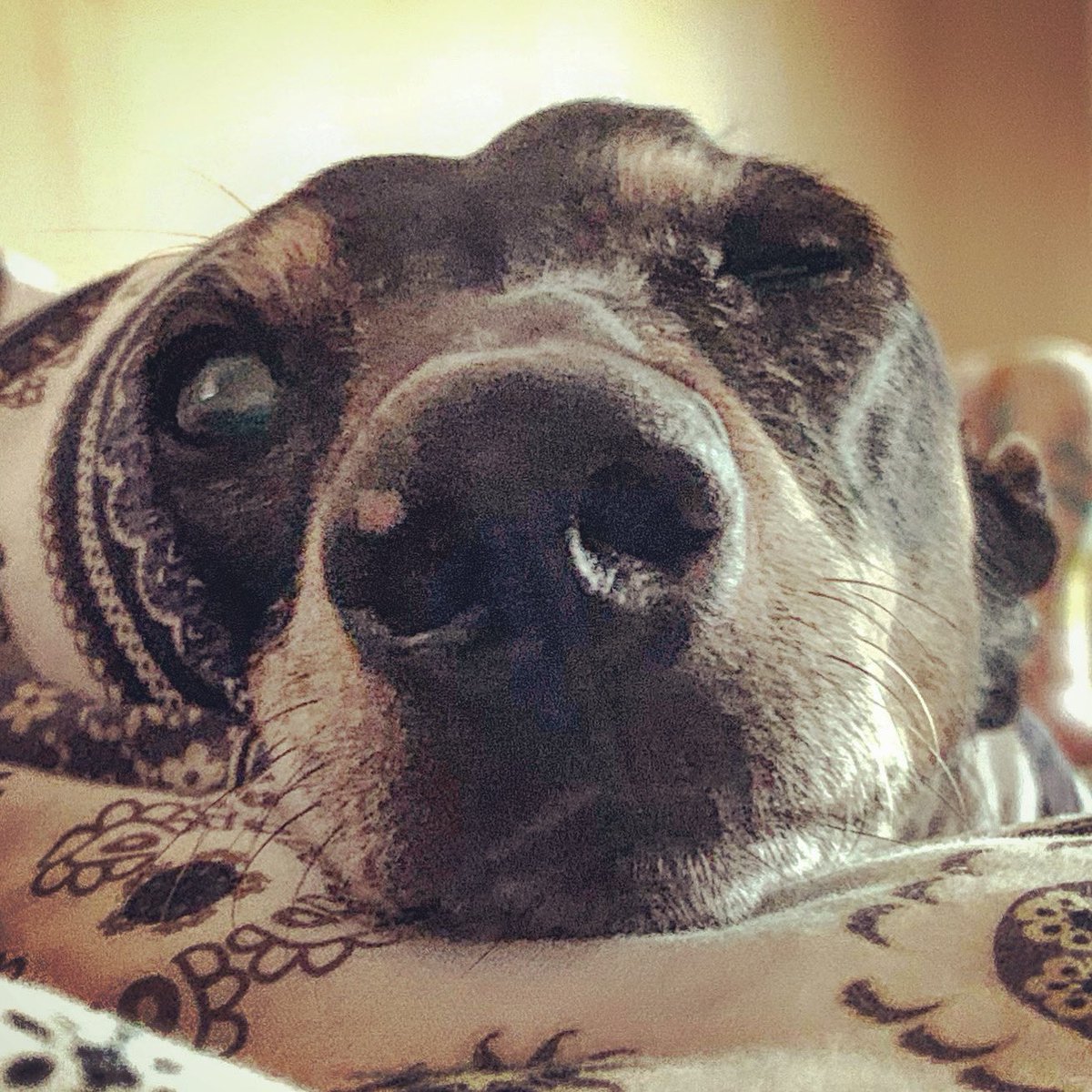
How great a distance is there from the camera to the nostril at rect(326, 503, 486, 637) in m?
0.64

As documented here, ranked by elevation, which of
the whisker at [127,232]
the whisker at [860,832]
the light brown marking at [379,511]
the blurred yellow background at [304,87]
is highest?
the blurred yellow background at [304,87]

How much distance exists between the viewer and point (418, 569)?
2.11 ft

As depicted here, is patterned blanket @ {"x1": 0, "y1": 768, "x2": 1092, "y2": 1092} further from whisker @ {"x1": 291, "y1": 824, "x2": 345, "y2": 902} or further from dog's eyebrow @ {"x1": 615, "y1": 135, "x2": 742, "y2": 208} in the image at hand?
dog's eyebrow @ {"x1": 615, "y1": 135, "x2": 742, "y2": 208}

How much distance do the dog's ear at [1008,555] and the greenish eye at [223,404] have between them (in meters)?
0.86

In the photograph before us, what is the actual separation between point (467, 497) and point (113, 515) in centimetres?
62

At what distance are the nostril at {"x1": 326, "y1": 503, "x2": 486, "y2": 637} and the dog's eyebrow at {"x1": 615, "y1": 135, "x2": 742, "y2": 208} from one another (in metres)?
0.54

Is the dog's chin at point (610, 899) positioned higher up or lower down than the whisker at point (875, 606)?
lower down

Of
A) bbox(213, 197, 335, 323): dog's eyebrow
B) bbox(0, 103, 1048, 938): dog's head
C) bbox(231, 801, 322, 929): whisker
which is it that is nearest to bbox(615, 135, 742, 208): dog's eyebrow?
bbox(0, 103, 1048, 938): dog's head

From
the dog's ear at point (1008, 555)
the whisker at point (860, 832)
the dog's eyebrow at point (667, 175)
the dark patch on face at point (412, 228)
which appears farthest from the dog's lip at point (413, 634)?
the dog's ear at point (1008, 555)

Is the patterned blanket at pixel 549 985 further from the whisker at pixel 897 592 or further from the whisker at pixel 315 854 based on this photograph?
the whisker at pixel 897 592

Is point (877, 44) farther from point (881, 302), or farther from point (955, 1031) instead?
point (955, 1031)

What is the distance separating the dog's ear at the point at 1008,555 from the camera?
131cm

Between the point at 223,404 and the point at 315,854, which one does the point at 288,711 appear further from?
the point at 223,404

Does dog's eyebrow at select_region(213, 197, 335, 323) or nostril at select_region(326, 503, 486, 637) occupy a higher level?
dog's eyebrow at select_region(213, 197, 335, 323)
